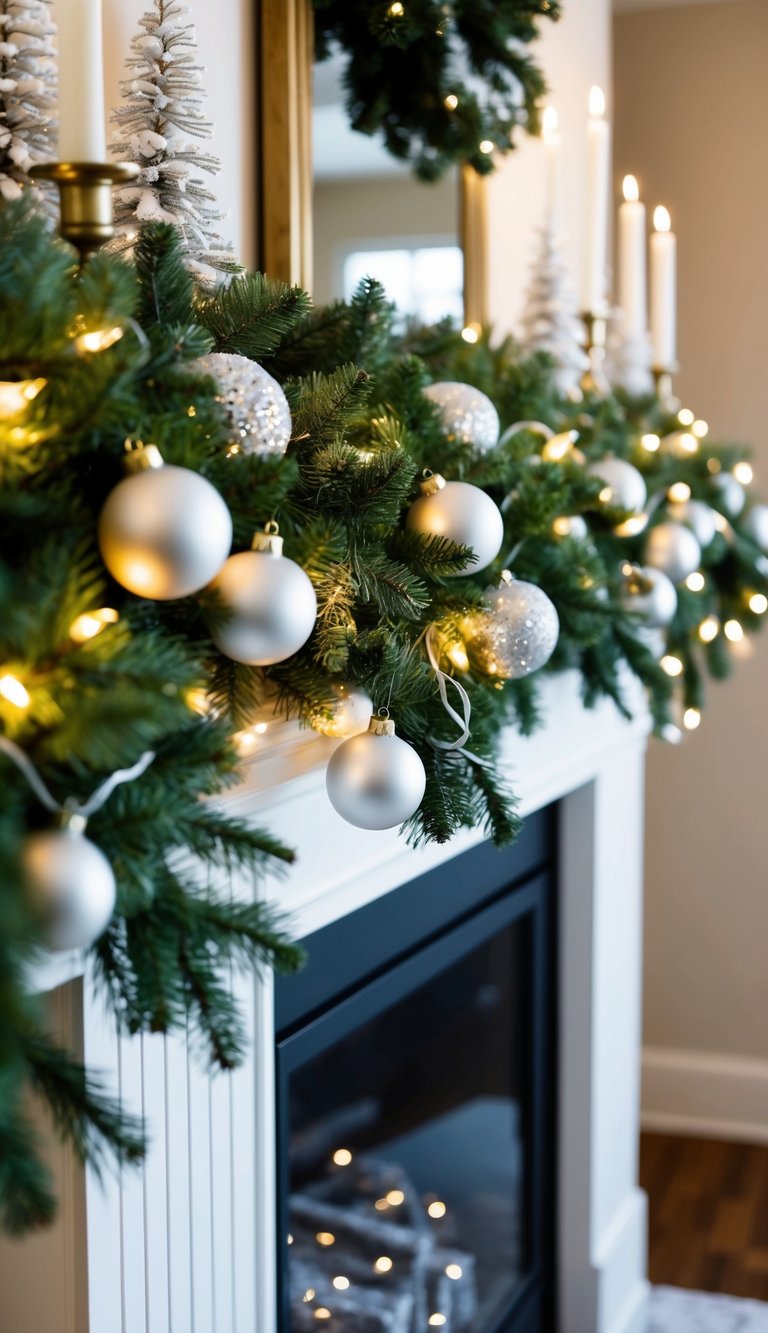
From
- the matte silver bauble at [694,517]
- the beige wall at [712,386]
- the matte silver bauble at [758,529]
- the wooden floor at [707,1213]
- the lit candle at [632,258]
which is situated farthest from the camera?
the beige wall at [712,386]

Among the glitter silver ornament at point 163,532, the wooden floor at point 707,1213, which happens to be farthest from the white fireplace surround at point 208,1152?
the wooden floor at point 707,1213

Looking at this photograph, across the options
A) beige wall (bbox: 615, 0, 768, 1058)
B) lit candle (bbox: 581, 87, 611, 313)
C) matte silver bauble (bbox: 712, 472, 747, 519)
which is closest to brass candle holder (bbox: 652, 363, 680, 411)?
matte silver bauble (bbox: 712, 472, 747, 519)

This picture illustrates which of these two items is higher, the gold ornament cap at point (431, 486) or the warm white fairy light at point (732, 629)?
the gold ornament cap at point (431, 486)

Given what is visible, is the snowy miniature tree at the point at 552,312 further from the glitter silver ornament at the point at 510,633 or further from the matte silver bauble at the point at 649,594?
the glitter silver ornament at the point at 510,633

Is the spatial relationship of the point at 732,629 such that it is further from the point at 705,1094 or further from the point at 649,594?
the point at 705,1094

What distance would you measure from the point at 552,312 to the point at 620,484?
1.23 feet

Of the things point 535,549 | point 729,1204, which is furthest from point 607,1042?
point 535,549

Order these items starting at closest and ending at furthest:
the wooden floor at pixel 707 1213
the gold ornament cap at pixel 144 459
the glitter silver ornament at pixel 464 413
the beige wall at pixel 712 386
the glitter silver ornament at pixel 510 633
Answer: the gold ornament cap at pixel 144 459
the glitter silver ornament at pixel 510 633
the glitter silver ornament at pixel 464 413
the wooden floor at pixel 707 1213
the beige wall at pixel 712 386

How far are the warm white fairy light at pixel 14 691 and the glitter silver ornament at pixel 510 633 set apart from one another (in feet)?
1.62

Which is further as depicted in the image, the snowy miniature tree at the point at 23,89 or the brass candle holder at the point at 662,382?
the brass candle holder at the point at 662,382

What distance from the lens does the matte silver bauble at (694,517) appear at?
5.45 feet

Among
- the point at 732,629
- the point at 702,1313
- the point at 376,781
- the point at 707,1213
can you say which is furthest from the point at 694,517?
the point at 707,1213

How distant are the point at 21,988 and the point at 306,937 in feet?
2.44

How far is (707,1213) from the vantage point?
2715 mm
